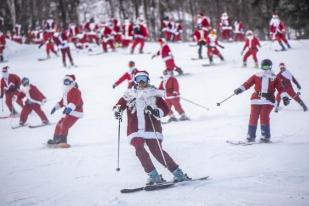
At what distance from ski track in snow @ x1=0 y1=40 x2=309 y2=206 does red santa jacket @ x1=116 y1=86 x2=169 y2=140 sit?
0.74 metres

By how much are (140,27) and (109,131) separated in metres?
11.6

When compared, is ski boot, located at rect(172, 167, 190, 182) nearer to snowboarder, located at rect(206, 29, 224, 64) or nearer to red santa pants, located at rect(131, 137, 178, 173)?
red santa pants, located at rect(131, 137, 178, 173)

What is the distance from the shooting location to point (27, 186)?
6.73 m

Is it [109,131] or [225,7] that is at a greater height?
[225,7]

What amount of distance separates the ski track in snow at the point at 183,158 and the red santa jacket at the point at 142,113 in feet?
2.43

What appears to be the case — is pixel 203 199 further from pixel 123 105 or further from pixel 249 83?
pixel 249 83

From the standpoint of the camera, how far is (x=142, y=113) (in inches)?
245

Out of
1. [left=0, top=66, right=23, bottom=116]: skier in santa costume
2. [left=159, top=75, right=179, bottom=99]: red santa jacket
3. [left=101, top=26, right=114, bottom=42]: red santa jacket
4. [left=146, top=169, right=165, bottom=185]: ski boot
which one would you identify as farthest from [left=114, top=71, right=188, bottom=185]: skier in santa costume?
[left=101, top=26, right=114, bottom=42]: red santa jacket

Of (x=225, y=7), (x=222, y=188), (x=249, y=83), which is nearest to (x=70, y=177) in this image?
(x=222, y=188)

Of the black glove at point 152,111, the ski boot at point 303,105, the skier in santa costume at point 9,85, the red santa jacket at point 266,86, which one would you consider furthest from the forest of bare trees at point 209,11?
the black glove at point 152,111

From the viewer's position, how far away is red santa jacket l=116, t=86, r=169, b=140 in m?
6.19

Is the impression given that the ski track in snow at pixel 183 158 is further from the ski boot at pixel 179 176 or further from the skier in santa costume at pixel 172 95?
the skier in santa costume at pixel 172 95

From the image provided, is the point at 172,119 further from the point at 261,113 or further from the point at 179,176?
the point at 179,176

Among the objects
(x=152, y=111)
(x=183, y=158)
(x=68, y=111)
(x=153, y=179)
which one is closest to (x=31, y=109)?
(x=68, y=111)
